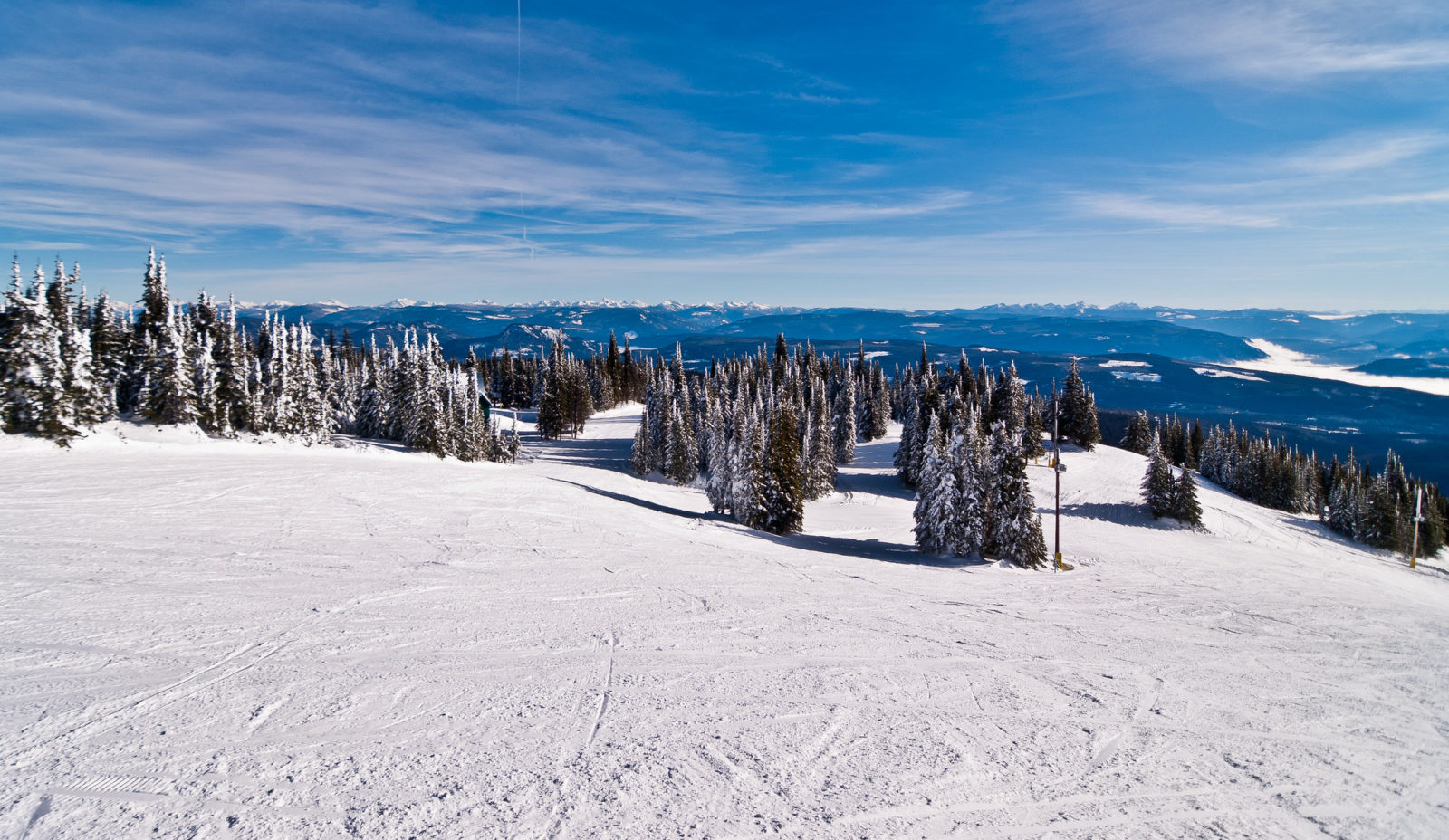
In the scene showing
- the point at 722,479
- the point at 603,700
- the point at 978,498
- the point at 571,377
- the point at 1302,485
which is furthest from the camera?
the point at 571,377

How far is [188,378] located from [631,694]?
4599cm

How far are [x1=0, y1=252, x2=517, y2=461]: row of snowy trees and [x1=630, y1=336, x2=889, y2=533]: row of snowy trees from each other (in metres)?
16.8

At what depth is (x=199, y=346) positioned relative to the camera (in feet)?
141

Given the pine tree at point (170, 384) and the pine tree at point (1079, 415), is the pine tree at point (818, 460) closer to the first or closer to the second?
the pine tree at point (1079, 415)

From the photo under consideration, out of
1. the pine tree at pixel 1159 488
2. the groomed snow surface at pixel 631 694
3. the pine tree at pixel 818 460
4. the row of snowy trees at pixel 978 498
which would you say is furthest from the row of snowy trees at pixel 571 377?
the groomed snow surface at pixel 631 694

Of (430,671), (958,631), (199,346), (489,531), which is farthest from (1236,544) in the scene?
(199,346)

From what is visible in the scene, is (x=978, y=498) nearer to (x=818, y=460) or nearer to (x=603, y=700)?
(x=603, y=700)

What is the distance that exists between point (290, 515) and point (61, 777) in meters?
14.7

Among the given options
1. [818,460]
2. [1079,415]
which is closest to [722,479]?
[818,460]

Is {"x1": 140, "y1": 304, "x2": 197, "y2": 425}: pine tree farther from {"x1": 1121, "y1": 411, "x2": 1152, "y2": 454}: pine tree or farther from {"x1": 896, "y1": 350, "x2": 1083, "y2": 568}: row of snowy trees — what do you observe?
{"x1": 1121, "y1": 411, "x2": 1152, "y2": 454}: pine tree

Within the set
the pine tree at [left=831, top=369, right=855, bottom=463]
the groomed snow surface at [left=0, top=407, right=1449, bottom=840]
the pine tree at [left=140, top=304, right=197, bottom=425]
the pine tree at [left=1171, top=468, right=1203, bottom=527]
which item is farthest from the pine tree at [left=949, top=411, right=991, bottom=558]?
the pine tree at [left=831, top=369, right=855, bottom=463]

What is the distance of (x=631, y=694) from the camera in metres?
8.62

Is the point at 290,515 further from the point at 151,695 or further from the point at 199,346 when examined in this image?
the point at 199,346

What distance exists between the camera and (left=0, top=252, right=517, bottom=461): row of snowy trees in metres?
30.8
